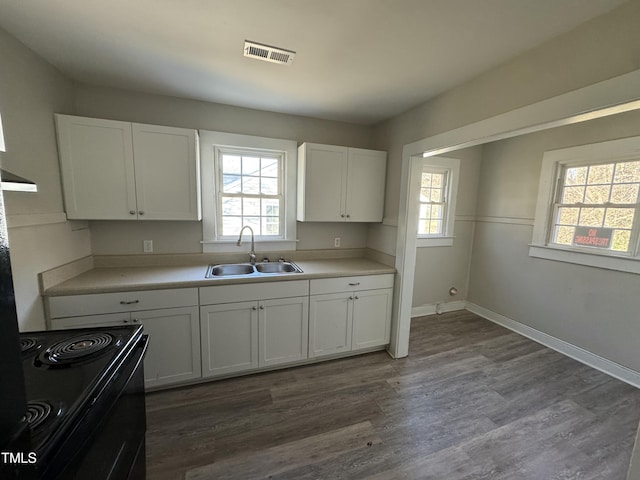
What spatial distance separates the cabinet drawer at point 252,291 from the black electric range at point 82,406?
0.88m

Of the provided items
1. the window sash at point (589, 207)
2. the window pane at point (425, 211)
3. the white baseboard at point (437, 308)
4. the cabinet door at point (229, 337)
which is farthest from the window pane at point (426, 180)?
the cabinet door at point (229, 337)

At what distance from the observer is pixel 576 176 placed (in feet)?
9.35

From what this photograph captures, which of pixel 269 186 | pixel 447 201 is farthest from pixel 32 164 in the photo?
pixel 447 201

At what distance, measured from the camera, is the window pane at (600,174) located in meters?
2.61

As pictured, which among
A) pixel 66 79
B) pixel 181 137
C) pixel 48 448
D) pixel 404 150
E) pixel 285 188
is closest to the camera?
pixel 48 448

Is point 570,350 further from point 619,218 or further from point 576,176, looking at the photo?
point 576,176

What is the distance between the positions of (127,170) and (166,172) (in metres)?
0.28

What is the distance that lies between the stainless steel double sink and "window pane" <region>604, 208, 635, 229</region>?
3123 mm

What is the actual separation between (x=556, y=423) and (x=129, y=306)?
325 cm

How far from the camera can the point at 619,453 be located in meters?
1.67

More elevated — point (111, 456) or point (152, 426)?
point (111, 456)

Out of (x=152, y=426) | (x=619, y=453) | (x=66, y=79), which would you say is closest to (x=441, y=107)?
(x=619, y=453)

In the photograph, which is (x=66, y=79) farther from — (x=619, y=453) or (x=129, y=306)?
(x=619, y=453)

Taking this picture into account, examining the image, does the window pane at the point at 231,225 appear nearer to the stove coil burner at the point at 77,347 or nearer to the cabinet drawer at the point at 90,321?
the cabinet drawer at the point at 90,321
